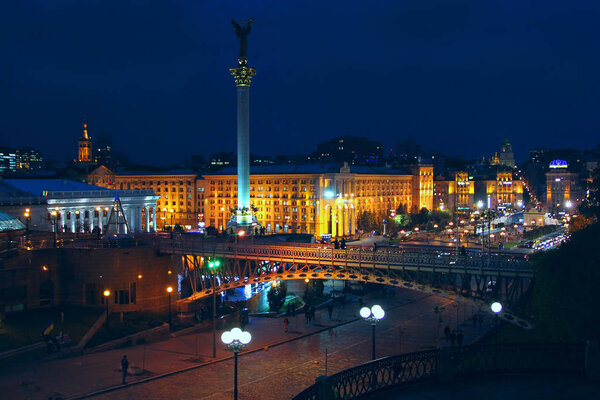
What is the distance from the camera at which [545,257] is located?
33.6 metres

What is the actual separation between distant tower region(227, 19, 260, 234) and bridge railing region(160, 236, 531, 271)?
27154mm

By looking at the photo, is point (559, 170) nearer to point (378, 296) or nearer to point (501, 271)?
point (378, 296)

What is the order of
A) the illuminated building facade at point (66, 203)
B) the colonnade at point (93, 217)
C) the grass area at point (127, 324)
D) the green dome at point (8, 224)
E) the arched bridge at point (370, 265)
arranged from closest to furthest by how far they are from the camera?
1. the arched bridge at point (370, 265)
2. the grass area at point (127, 324)
3. the green dome at point (8, 224)
4. the illuminated building facade at point (66, 203)
5. the colonnade at point (93, 217)

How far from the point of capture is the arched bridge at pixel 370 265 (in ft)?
120

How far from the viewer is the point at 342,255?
41.3 meters

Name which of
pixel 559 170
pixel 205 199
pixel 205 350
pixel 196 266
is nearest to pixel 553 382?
pixel 205 350

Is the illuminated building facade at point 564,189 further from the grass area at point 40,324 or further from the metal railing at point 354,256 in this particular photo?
the grass area at point 40,324

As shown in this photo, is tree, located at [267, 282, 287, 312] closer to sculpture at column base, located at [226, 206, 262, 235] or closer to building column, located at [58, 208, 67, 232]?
sculpture at column base, located at [226, 206, 262, 235]

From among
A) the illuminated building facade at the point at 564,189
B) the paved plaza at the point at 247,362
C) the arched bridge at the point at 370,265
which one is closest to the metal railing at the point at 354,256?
the arched bridge at the point at 370,265

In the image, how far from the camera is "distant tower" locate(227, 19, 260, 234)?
77.1 m

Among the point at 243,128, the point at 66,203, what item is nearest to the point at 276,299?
the point at 243,128

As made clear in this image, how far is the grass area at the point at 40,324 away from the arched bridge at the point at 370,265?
27.0ft

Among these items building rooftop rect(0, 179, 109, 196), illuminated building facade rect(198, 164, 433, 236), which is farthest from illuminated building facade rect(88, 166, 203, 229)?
building rooftop rect(0, 179, 109, 196)

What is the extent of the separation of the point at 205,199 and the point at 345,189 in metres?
32.3
